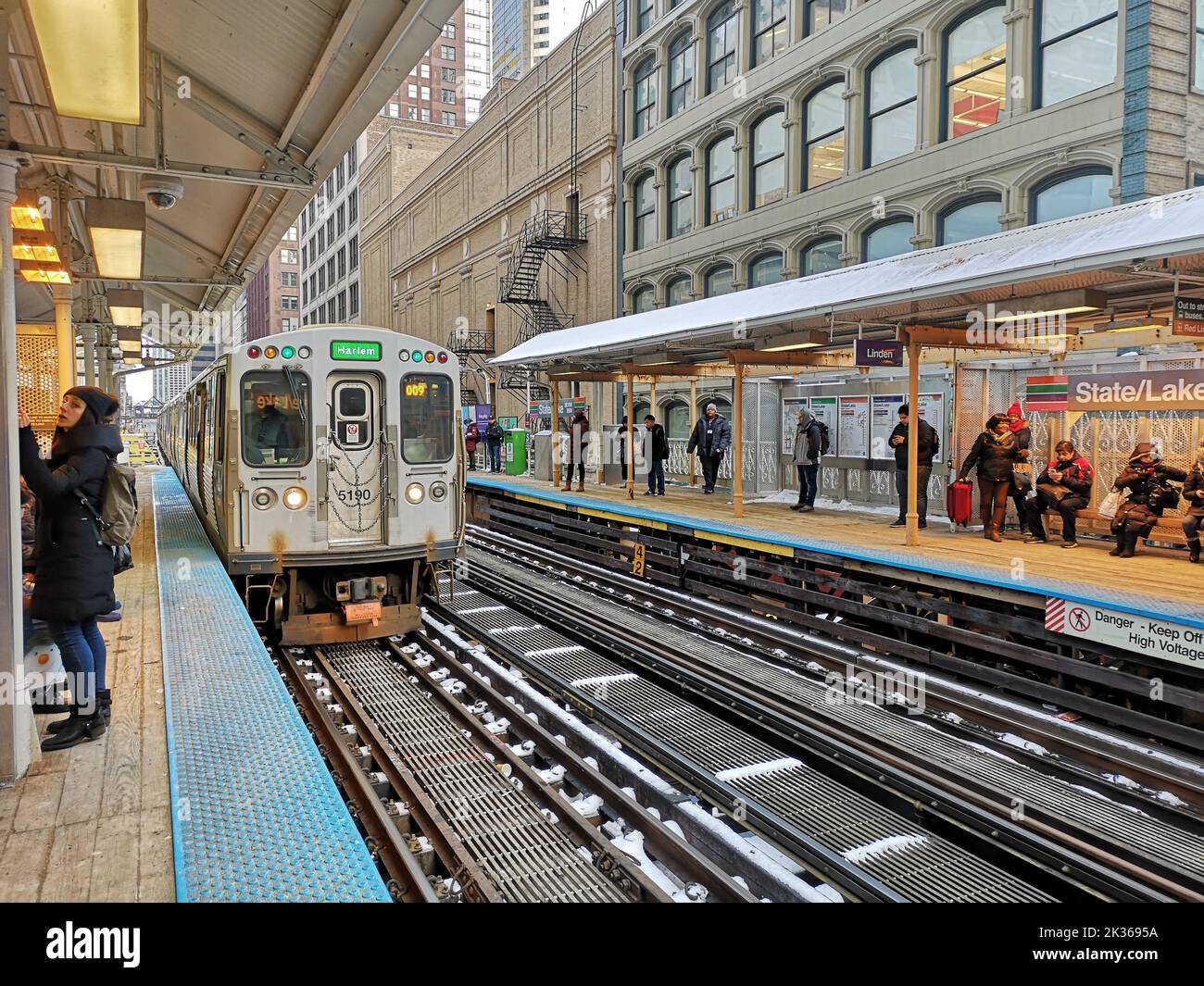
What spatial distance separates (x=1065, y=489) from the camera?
9914 mm

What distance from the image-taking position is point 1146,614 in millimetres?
6438

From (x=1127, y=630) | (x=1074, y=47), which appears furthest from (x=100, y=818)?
(x=1074, y=47)

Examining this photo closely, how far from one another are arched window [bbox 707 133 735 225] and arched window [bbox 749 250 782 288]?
1679 mm

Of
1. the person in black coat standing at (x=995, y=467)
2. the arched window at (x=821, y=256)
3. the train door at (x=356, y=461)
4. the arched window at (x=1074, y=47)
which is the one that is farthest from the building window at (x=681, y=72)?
the train door at (x=356, y=461)

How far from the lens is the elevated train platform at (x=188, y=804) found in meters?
3.19

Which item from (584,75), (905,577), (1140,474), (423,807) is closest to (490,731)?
(423,807)

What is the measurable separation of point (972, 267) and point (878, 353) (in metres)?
2.11

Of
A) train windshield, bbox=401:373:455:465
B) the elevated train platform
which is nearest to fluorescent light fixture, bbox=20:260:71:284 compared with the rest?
train windshield, bbox=401:373:455:465

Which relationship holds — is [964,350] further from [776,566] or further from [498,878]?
[498,878]

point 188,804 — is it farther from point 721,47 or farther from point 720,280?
point 721,47

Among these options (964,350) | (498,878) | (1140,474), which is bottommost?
(498,878)

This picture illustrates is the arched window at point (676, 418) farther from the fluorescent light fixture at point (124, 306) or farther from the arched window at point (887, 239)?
the fluorescent light fixture at point (124, 306)

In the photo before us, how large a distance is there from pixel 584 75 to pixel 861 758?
26.8 metres

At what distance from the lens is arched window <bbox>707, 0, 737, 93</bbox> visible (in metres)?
22.0
